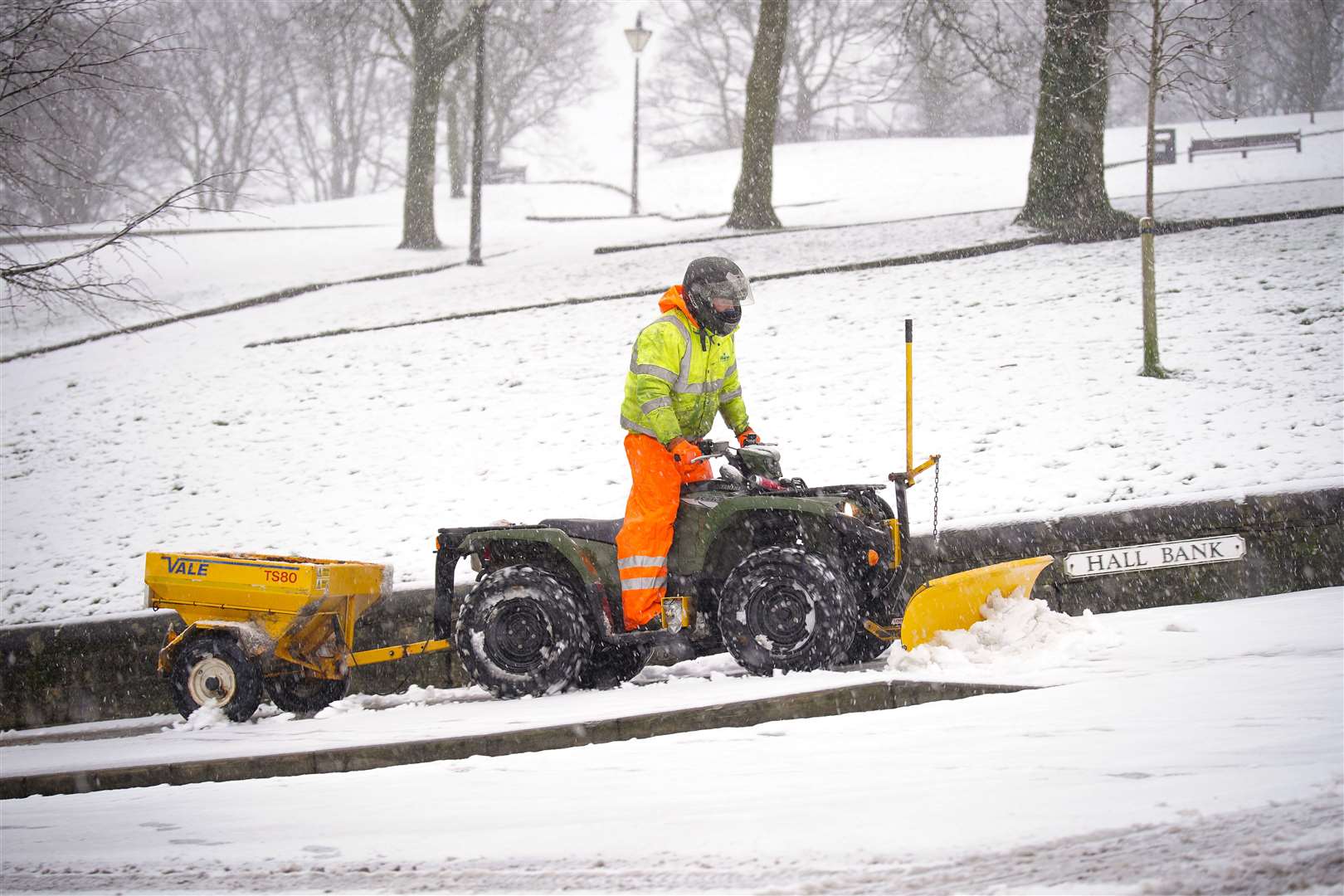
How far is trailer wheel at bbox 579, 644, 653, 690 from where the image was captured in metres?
6.84

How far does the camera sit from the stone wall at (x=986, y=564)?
733 cm

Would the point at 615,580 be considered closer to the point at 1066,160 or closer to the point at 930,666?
the point at 930,666

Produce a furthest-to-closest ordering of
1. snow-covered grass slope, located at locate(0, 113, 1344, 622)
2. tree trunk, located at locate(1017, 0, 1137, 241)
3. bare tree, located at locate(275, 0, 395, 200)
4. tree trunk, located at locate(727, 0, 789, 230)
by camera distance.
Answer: bare tree, located at locate(275, 0, 395, 200) → tree trunk, located at locate(727, 0, 789, 230) → tree trunk, located at locate(1017, 0, 1137, 241) → snow-covered grass slope, located at locate(0, 113, 1344, 622)

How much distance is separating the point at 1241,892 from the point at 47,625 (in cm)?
762

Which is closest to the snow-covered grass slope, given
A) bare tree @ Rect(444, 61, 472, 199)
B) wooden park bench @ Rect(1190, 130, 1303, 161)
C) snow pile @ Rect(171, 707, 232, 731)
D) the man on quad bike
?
snow pile @ Rect(171, 707, 232, 731)

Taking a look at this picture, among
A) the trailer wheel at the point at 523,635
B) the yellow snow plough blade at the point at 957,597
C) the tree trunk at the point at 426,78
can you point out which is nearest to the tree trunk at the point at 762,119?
the tree trunk at the point at 426,78

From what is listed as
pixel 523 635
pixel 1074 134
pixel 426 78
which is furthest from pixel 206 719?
pixel 426 78

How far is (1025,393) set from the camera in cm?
1025

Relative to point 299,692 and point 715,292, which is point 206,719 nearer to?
point 299,692

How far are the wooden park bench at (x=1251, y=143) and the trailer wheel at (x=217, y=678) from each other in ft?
77.8

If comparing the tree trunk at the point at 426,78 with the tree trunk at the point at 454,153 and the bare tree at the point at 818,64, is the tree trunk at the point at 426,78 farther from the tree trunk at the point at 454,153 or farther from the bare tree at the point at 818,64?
the bare tree at the point at 818,64

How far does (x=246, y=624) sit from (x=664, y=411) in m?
2.78

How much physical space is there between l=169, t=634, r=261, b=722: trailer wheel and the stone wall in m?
1.04

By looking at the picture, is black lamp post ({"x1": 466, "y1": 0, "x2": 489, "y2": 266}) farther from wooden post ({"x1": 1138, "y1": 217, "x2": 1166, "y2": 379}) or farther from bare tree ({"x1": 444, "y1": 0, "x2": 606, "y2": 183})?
bare tree ({"x1": 444, "y1": 0, "x2": 606, "y2": 183})
